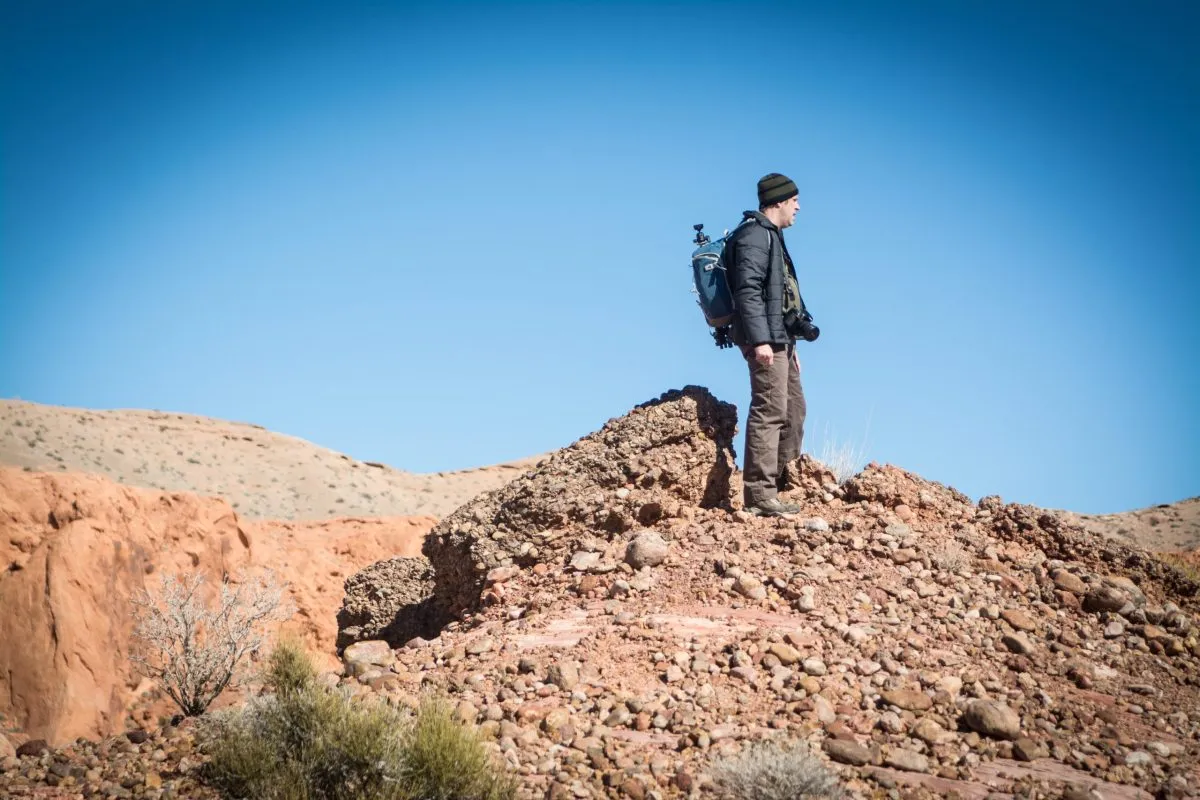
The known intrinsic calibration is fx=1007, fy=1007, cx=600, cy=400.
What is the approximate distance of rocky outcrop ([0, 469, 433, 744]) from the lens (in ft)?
32.0

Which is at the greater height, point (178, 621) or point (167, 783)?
point (178, 621)

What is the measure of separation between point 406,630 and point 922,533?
4.47m

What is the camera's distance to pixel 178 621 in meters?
8.36

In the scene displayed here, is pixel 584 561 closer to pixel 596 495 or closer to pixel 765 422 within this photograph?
pixel 596 495

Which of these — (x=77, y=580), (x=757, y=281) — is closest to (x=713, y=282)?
(x=757, y=281)

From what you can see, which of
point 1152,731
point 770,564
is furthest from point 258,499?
point 1152,731

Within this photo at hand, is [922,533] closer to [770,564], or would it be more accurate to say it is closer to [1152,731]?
[770,564]

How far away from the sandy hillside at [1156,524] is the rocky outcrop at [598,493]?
12.9m

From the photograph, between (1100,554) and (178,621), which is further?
(178,621)

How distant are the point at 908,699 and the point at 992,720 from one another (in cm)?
42

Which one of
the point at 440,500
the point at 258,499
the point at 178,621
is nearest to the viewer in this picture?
the point at 178,621

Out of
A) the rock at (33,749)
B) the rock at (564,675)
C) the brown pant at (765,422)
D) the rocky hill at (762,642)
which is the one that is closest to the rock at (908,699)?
the rocky hill at (762,642)

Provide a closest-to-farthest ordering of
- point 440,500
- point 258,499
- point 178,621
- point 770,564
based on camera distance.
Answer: point 770,564 < point 178,621 < point 258,499 < point 440,500

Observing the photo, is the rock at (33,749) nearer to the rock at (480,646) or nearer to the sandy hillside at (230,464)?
the rock at (480,646)
